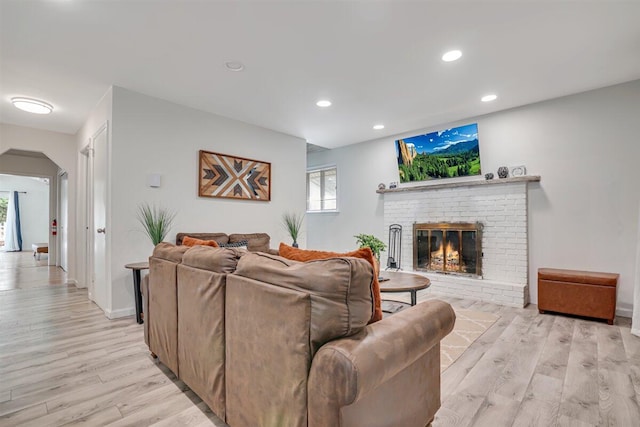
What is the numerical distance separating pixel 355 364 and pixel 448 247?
415 centimetres

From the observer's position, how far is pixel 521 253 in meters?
4.05

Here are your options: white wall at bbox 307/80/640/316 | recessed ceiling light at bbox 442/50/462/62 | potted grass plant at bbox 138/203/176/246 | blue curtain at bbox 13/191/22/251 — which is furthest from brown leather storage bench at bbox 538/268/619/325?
blue curtain at bbox 13/191/22/251

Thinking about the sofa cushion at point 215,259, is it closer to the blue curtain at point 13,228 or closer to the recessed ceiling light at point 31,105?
the recessed ceiling light at point 31,105

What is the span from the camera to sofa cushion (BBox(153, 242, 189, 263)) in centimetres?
203

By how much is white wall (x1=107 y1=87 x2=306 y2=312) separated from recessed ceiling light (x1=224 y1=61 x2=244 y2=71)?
1.30 meters

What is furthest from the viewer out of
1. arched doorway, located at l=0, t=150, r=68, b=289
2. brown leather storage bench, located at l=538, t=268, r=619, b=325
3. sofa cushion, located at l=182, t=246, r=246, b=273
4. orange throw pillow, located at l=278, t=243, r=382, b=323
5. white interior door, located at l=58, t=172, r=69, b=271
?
white interior door, located at l=58, t=172, r=69, b=271

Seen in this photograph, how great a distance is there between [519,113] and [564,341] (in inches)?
115

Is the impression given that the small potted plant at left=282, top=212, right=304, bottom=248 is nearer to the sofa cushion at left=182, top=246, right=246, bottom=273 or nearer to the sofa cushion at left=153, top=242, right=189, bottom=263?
the sofa cushion at left=153, top=242, right=189, bottom=263

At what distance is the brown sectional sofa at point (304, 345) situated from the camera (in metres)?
1.04

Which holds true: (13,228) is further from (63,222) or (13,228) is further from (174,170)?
(174,170)

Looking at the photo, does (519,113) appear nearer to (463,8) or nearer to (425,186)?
(425,186)

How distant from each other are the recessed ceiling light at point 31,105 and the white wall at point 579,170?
5695 millimetres

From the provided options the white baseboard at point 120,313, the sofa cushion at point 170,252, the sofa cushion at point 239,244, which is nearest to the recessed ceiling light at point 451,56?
the sofa cushion at point 170,252

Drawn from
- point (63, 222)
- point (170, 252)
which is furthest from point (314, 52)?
point (63, 222)
